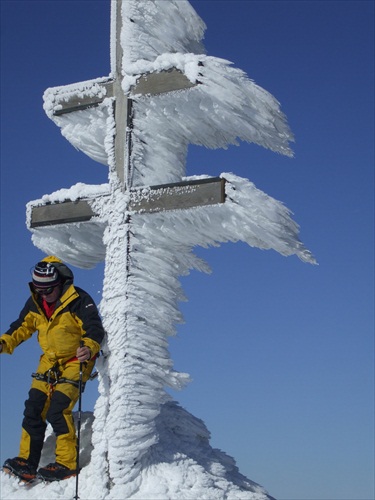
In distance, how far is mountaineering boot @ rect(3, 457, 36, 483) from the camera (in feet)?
19.4

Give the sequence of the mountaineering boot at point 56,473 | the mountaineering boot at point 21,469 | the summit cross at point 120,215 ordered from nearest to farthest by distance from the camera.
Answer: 1. the summit cross at point 120,215
2. the mountaineering boot at point 56,473
3. the mountaineering boot at point 21,469

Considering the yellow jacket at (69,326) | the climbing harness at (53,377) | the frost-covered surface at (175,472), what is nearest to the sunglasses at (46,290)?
the yellow jacket at (69,326)

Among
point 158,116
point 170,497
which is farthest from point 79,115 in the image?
point 170,497

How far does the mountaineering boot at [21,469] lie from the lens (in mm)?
5898

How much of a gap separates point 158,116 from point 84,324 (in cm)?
163

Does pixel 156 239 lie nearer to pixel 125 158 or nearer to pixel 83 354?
pixel 125 158

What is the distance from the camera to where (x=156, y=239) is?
5.94 m

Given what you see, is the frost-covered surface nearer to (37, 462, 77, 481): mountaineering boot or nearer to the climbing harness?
(37, 462, 77, 481): mountaineering boot

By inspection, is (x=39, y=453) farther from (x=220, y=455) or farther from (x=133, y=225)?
(x=133, y=225)

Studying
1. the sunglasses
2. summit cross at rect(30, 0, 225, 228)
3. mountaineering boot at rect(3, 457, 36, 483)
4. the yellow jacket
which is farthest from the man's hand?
summit cross at rect(30, 0, 225, 228)

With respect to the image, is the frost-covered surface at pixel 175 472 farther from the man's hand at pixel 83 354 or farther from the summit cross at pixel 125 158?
the summit cross at pixel 125 158

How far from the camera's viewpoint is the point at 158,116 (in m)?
6.11

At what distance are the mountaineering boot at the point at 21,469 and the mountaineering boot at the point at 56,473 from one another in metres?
0.15

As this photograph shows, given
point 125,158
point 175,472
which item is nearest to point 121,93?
point 125,158
